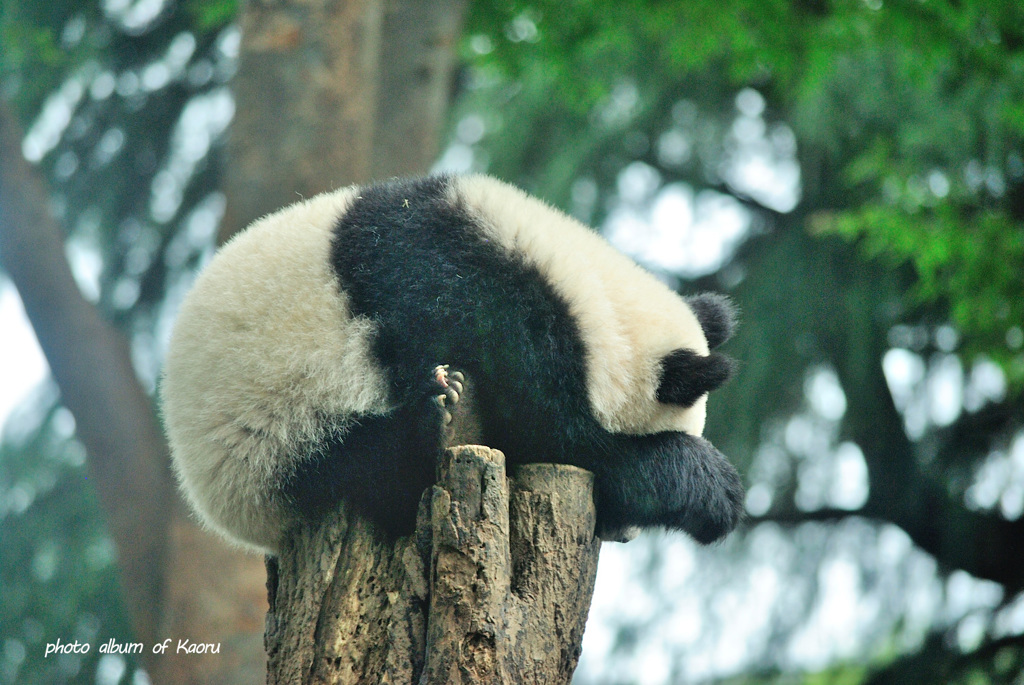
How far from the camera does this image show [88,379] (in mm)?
4512

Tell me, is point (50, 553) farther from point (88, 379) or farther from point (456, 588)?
point (456, 588)

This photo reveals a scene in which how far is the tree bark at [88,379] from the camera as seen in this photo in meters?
4.48

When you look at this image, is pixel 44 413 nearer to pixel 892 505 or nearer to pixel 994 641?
pixel 892 505

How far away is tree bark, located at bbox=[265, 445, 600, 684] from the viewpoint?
170cm

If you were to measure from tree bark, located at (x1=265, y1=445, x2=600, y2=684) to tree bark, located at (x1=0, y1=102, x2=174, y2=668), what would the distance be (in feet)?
9.42

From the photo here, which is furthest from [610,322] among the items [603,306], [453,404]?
[453,404]

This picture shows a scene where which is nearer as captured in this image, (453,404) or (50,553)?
(453,404)

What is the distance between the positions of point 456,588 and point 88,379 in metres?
3.46

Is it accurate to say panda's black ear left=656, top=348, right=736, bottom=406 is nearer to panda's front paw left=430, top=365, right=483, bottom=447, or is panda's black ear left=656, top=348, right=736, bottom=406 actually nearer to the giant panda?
the giant panda

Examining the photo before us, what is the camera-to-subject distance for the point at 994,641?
17.0 ft

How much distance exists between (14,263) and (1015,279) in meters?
4.90

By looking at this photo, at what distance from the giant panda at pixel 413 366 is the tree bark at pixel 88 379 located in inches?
107

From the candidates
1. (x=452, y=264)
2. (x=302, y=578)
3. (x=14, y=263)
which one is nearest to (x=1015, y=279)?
(x=452, y=264)

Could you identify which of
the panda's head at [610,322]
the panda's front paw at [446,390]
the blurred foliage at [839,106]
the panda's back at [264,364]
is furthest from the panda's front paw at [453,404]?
the blurred foliage at [839,106]
